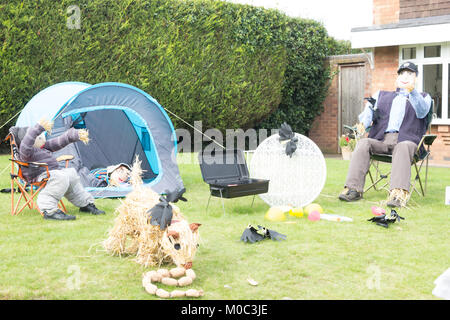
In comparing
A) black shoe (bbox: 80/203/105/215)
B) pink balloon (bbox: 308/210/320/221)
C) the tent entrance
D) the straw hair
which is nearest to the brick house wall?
the tent entrance

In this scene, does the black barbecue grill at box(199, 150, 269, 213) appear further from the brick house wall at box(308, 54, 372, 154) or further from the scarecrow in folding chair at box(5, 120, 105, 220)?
the brick house wall at box(308, 54, 372, 154)

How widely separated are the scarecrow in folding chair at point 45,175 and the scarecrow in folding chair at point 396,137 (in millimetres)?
2852

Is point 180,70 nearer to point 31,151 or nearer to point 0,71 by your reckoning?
point 0,71

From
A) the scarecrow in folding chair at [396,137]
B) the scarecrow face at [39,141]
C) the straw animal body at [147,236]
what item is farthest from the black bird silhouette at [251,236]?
the scarecrow face at [39,141]

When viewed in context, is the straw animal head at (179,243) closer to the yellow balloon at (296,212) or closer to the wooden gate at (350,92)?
the yellow balloon at (296,212)

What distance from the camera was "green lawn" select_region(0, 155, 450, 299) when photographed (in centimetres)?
274

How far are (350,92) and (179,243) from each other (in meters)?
9.35

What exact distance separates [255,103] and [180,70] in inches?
77.1

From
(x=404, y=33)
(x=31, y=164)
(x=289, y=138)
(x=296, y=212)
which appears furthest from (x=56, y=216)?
(x=404, y=33)

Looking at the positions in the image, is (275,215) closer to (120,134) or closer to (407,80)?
(407,80)

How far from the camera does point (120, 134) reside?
6.95 metres

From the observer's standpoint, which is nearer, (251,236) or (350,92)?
(251,236)

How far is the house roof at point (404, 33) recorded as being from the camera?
8961 mm

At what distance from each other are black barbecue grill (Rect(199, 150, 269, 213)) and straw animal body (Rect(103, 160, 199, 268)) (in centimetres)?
131
